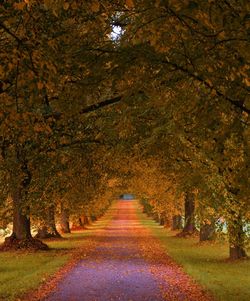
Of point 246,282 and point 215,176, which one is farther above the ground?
point 215,176

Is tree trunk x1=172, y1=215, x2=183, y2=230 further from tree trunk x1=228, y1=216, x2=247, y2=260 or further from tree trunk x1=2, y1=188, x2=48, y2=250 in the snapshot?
tree trunk x1=228, y1=216, x2=247, y2=260

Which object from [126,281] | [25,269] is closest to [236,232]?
[126,281]

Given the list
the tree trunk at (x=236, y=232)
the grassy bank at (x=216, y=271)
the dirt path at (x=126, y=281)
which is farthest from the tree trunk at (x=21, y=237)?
the tree trunk at (x=236, y=232)

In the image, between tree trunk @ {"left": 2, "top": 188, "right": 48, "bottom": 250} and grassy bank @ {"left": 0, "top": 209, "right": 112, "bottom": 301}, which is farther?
tree trunk @ {"left": 2, "top": 188, "right": 48, "bottom": 250}

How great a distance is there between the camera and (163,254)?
2722cm

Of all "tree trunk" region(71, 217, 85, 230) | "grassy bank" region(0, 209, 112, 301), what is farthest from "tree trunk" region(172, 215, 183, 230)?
"grassy bank" region(0, 209, 112, 301)

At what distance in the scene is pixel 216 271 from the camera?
20000mm

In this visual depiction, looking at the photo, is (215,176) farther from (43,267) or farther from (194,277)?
(43,267)

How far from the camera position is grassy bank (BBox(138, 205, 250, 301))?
49.7ft

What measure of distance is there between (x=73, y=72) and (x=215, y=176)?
932cm

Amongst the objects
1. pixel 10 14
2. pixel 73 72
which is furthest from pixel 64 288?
pixel 10 14

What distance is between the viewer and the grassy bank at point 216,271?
15.2 metres

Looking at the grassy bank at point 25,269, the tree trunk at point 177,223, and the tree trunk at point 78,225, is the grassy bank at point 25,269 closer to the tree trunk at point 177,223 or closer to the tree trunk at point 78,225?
the tree trunk at point 177,223

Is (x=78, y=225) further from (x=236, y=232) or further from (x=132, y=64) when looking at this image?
(x=132, y=64)
